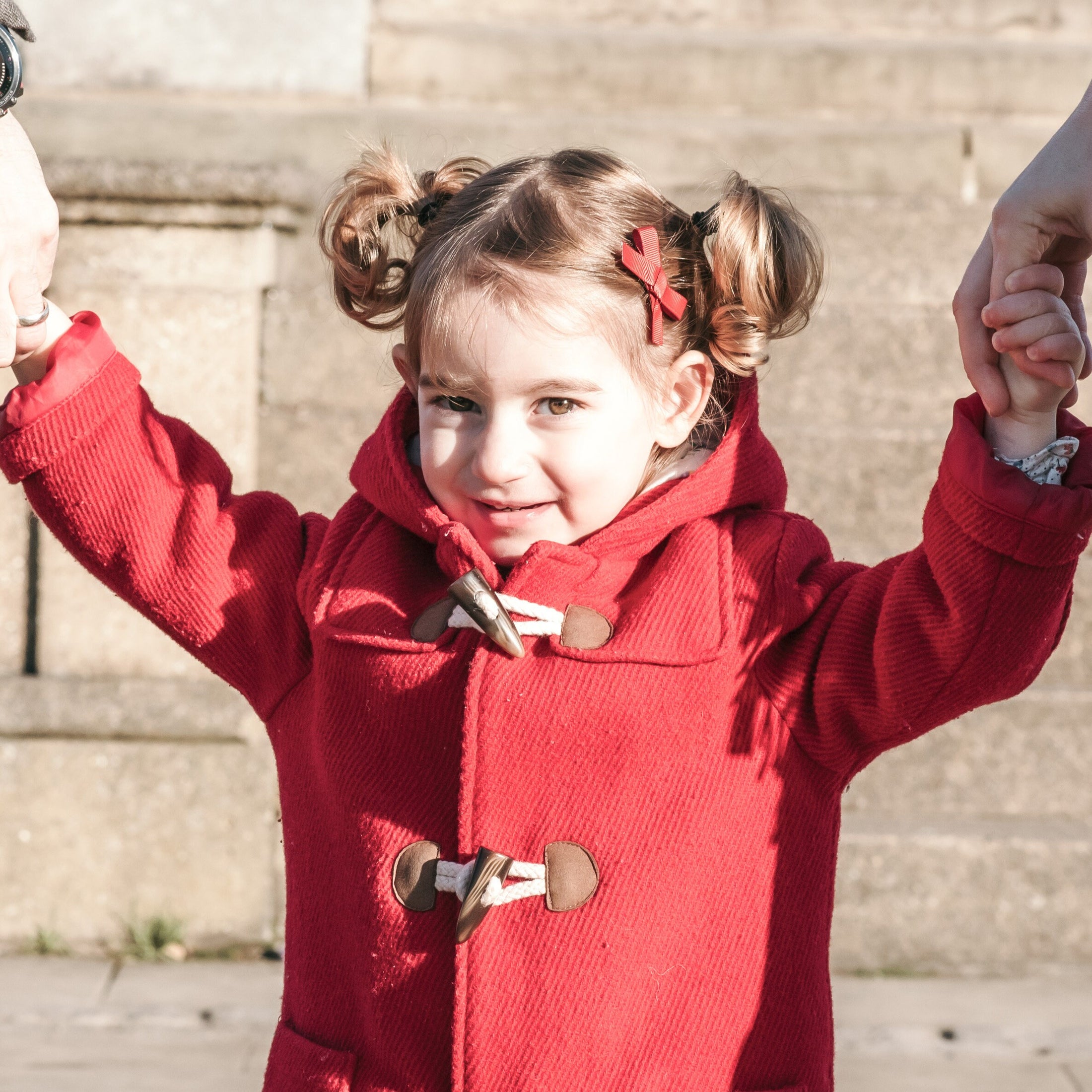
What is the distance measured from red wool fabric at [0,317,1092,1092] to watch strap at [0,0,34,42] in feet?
1.24

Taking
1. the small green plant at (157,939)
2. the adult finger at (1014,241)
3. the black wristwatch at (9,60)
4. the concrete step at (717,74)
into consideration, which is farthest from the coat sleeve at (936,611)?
the concrete step at (717,74)

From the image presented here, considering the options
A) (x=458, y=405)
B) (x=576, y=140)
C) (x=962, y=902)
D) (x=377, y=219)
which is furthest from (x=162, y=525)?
(x=576, y=140)

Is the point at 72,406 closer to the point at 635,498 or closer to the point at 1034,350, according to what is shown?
the point at 635,498

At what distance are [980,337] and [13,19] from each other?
113cm

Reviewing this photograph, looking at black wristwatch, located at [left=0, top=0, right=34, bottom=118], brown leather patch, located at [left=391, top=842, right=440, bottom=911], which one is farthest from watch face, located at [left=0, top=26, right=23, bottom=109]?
brown leather patch, located at [left=391, top=842, right=440, bottom=911]

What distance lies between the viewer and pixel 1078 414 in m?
3.67

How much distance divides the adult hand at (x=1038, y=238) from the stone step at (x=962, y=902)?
199 centimetres

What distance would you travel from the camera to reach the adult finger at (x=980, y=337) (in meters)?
1.43

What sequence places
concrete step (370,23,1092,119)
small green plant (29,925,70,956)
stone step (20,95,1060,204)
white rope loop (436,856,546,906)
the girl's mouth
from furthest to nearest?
concrete step (370,23,1092,119) < stone step (20,95,1060,204) < small green plant (29,925,70,956) < the girl's mouth < white rope loop (436,856,546,906)

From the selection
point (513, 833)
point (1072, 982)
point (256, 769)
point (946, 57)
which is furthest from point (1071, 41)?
point (513, 833)

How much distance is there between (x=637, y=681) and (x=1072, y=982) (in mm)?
2081

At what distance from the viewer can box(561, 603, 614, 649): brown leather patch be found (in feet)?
5.30

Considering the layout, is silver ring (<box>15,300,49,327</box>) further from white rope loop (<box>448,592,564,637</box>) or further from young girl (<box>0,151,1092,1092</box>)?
white rope loop (<box>448,592,564,637</box>)

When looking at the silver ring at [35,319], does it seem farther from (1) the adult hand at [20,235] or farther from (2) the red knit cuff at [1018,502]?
(2) the red knit cuff at [1018,502]
